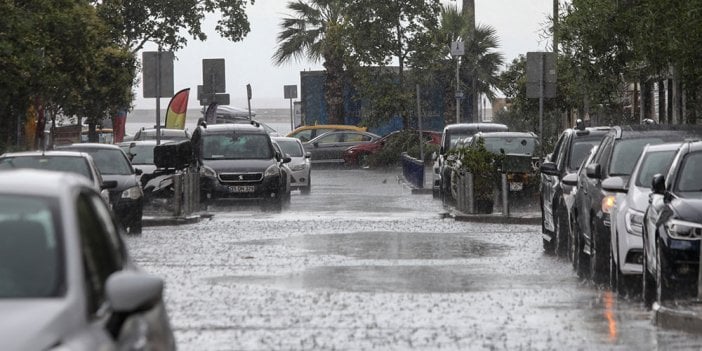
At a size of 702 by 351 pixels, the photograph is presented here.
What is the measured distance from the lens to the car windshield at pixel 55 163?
81.2 ft

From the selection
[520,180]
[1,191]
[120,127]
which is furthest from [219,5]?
[1,191]

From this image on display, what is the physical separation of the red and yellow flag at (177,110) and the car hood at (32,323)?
166 feet

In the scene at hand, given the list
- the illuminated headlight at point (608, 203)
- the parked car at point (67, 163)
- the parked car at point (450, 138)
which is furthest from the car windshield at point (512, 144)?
the illuminated headlight at point (608, 203)

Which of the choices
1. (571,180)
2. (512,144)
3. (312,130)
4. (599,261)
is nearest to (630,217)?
(599,261)

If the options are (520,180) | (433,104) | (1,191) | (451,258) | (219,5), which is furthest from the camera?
(433,104)

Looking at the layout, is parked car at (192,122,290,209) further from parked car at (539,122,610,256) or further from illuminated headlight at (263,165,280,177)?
parked car at (539,122,610,256)

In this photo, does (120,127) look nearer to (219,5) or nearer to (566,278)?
(219,5)

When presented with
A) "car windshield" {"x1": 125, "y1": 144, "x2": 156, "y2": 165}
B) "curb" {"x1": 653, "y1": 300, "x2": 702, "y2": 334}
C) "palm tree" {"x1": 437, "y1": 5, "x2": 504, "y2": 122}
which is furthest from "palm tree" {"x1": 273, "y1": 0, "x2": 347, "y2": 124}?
"curb" {"x1": 653, "y1": 300, "x2": 702, "y2": 334}

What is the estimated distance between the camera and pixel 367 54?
216 ft

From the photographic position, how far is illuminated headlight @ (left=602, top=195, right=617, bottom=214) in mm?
18297

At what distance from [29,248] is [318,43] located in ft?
218

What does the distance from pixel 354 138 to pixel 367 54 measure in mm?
3509

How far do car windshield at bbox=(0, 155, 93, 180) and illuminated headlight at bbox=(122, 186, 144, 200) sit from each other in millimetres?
2490

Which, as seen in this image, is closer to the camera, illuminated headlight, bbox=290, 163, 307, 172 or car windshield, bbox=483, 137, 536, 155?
car windshield, bbox=483, 137, 536, 155
